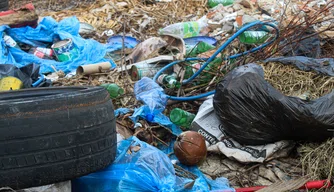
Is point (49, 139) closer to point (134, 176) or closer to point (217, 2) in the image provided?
point (134, 176)

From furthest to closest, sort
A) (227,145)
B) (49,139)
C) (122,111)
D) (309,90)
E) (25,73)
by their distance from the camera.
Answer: (25,73)
(122,111)
(309,90)
(227,145)
(49,139)

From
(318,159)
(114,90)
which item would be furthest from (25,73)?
(318,159)

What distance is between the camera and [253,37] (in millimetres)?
5961

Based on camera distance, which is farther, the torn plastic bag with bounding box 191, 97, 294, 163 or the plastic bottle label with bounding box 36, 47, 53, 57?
the plastic bottle label with bounding box 36, 47, 53, 57

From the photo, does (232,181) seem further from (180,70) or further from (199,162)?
(180,70)

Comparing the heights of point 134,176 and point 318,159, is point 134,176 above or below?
above

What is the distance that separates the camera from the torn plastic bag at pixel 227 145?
4.03 metres

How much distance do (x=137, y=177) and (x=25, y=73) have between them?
2.78m

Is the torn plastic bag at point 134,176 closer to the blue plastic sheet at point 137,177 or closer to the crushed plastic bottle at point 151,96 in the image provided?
the blue plastic sheet at point 137,177

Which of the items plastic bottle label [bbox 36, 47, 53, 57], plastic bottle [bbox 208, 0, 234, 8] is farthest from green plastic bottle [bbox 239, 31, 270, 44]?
plastic bottle [bbox 208, 0, 234, 8]

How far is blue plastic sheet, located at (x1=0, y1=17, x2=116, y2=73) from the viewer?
6531mm

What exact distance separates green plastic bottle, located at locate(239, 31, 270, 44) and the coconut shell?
2.16m

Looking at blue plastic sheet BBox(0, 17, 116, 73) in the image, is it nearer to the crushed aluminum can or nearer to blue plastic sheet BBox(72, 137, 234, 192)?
the crushed aluminum can

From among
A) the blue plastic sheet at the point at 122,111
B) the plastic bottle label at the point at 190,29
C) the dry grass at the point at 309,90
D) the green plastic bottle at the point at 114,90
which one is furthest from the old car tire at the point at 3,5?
the dry grass at the point at 309,90
